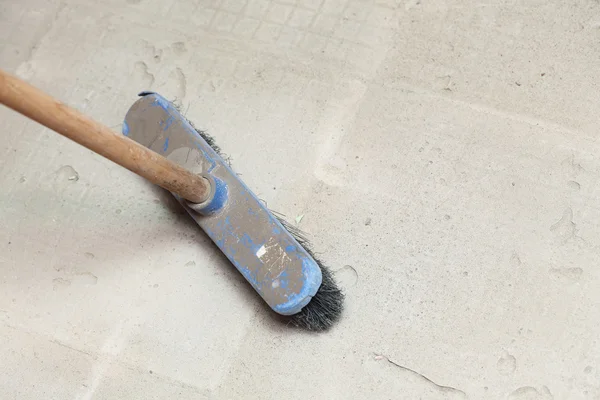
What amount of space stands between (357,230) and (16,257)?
0.92m

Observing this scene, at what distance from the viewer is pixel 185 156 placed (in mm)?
1566

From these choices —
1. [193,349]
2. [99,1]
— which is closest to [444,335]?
[193,349]

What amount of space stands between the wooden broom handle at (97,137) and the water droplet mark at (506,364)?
2.56 feet

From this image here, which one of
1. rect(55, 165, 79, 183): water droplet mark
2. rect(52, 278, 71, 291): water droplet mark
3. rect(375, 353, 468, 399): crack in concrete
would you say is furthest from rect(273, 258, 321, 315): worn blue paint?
rect(55, 165, 79, 183): water droplet mark

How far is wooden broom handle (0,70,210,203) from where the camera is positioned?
1071mm

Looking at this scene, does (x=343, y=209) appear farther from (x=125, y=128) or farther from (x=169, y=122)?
(x=125, y=128)

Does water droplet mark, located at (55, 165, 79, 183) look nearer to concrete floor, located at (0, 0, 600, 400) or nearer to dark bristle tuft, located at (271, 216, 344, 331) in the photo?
concrete floor, located at (0, 0, 600, 400)

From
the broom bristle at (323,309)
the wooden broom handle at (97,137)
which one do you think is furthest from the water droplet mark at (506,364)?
the wooden broom handle at (97,137)

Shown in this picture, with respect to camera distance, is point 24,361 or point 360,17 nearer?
point 24,361

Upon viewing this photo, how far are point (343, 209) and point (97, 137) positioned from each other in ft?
2.16

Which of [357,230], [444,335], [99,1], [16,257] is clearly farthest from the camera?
[99,1]

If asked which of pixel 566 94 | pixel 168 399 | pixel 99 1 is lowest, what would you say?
pixel 168 399

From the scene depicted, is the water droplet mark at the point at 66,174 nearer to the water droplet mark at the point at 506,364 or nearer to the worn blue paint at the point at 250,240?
the worn blue paint at the point at 250,240

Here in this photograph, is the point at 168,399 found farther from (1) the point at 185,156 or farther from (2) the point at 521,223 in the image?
(2) the point at 521,223
